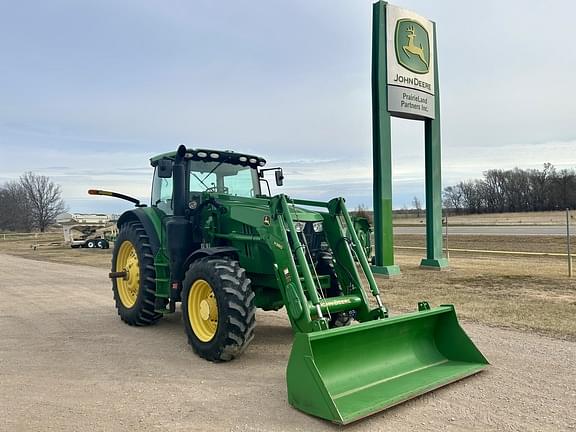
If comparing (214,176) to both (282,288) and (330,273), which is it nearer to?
(330,273)

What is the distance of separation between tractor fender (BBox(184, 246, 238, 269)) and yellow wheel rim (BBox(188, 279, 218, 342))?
13.4 inches

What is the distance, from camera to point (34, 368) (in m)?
5.42

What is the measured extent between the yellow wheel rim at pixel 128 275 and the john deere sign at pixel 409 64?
7.63m

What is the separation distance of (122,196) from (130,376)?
3.76 metres

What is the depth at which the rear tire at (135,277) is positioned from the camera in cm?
700

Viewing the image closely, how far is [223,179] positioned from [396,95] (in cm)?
705

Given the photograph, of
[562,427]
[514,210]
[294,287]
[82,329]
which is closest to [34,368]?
[82,329]

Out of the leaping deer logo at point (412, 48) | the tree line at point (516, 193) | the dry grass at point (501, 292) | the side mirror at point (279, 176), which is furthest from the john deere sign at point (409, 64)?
the tree line at point (516, 193)

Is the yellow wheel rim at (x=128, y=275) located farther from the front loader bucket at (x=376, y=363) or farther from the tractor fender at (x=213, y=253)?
the front loader bucket at (x=376, y=363)

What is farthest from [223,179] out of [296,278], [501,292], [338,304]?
[501,292]

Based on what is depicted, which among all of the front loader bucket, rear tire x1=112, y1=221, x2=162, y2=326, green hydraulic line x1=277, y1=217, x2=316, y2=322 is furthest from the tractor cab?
the front loader bucket

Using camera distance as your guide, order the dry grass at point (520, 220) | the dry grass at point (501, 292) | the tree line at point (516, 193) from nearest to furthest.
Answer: the dry grass at point (501, 292) < the dry grass at point (520, 220) < the tree line at point (516, 193)

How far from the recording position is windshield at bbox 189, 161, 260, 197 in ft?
22.8

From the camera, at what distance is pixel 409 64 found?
13047mm
